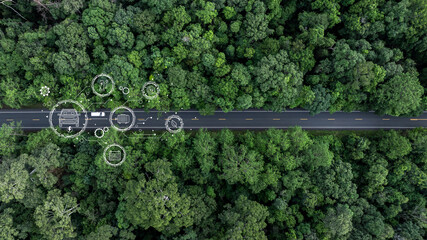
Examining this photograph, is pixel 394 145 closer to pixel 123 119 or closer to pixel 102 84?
pixel 123 119

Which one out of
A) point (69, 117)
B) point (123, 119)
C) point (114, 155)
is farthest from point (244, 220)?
point (69, 117)

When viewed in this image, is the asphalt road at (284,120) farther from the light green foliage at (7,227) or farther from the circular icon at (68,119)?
the light green foliage at (7,227)

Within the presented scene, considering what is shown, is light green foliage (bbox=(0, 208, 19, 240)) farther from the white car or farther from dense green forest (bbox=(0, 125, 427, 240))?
the white car

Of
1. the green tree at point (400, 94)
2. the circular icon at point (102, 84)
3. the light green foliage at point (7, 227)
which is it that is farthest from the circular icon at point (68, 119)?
the green tree at point (400, 94)

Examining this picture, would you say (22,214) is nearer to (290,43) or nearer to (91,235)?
(91,235)

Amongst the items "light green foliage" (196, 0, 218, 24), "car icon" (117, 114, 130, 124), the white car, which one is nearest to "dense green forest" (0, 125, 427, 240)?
"car icon" (117, 114, 130, 124)

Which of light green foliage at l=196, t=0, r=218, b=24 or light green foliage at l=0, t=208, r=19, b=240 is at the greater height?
light green foliage at l=196, t=0, r=218, b=24
